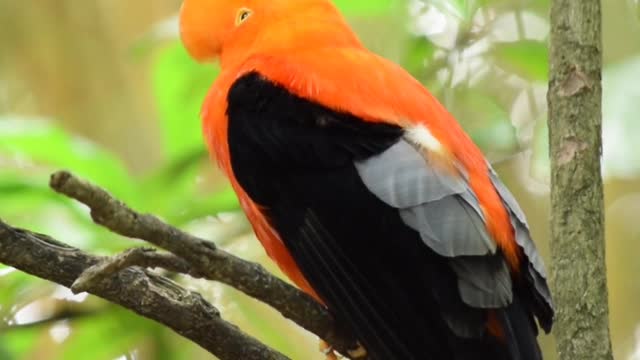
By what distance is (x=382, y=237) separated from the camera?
1720mm

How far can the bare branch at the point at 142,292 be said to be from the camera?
1.50 meters

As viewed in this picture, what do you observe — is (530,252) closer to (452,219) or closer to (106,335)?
(452,219)

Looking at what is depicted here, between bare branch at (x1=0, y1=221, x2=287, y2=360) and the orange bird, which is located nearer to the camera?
bare branch at (x1=0, y1=221, x2=287, y2=360)

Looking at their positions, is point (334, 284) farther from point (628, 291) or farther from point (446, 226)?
point (628, 291)

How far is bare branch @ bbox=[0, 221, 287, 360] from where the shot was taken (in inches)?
59.1

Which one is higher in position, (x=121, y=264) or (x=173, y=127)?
(x=173, y=127)

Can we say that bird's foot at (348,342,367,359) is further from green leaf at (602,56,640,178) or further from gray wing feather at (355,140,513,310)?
green leaf at (602,56,640,178)

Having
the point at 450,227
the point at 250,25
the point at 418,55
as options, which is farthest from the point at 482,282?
the point at 418,55

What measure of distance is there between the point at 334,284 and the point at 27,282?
33.4 inches

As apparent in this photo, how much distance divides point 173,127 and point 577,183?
1015 mm

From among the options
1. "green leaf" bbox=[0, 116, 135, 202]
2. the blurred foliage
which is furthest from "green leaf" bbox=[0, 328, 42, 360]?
"green leaf" bbox=[0, 116, 135, 202]

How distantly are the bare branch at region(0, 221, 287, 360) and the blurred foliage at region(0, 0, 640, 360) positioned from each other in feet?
2.02

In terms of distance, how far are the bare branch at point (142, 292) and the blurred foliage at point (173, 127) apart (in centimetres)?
61

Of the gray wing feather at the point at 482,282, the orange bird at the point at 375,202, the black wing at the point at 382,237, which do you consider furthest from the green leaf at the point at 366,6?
the gray wing feather at the point at 482,282
